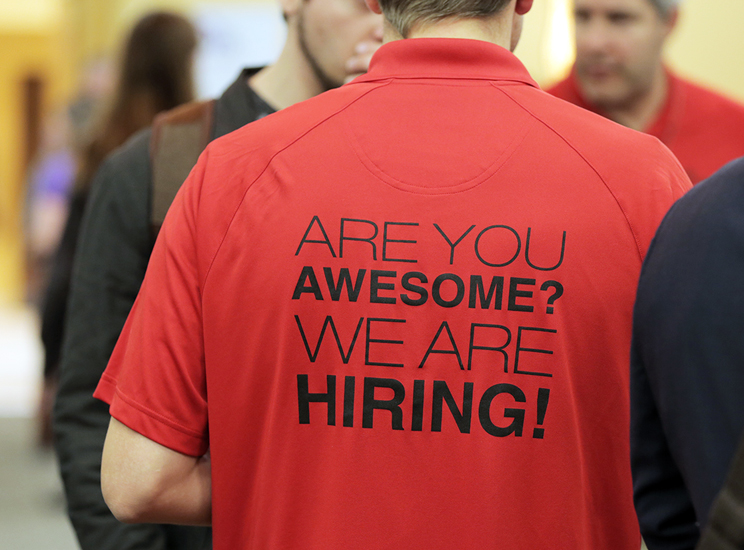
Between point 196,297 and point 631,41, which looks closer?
point 196,297

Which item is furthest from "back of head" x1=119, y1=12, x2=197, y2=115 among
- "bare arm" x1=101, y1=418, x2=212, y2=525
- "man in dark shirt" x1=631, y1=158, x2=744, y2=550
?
"man in dark shirt" x1=631, y1=158, x2=744, y2=550

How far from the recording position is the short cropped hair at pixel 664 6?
2.65 meters

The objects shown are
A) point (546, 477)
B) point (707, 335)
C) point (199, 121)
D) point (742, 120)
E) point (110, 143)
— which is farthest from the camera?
point (110, 143)

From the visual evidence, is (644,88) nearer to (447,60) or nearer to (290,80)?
(290,80)

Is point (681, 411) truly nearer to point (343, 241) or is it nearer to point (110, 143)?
point (343, 241)

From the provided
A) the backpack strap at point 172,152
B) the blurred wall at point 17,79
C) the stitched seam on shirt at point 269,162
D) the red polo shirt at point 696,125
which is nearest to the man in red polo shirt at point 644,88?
the red polo shirt at point 696,125

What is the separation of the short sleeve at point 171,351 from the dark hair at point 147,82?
1731 mm

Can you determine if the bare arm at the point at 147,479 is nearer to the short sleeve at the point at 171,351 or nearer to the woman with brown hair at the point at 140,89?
the short sleeve at the point at 171,351

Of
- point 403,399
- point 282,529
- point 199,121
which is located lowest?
point 282,529

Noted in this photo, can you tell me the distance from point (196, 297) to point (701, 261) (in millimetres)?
583

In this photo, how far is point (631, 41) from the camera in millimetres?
2594

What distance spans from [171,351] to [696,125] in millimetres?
1821

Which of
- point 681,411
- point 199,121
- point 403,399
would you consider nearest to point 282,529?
point 403,399

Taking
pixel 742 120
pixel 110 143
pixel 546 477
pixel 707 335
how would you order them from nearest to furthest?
1. pixel 707 335
2. pixel 546 477
3. pixel 742 120
4. pixel 110 143
